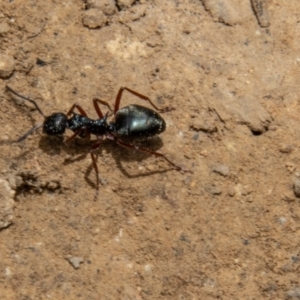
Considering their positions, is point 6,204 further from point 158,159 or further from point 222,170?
point 222,170

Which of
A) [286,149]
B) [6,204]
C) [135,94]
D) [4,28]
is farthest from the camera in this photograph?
[4,28]

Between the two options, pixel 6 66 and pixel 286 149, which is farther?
pixel 6 66

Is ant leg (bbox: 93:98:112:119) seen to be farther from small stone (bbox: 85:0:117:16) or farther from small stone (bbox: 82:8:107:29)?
small stone (bbox: 85:0:117:16)

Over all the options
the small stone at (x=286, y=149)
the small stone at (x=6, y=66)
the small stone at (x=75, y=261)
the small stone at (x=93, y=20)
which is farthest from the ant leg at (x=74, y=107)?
the small stone at (x=286, y=149)

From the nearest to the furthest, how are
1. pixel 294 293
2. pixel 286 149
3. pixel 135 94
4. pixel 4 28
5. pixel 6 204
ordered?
pixel 294 293 → pixel 6 204 → pixel 286 149 → pixel 135 94 → pixel 4 28

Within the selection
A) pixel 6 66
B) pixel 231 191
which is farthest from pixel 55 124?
pixel 231 191

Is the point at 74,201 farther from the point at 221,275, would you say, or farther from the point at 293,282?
the point at 293,282

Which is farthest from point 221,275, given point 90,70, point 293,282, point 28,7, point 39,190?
point 28,7
